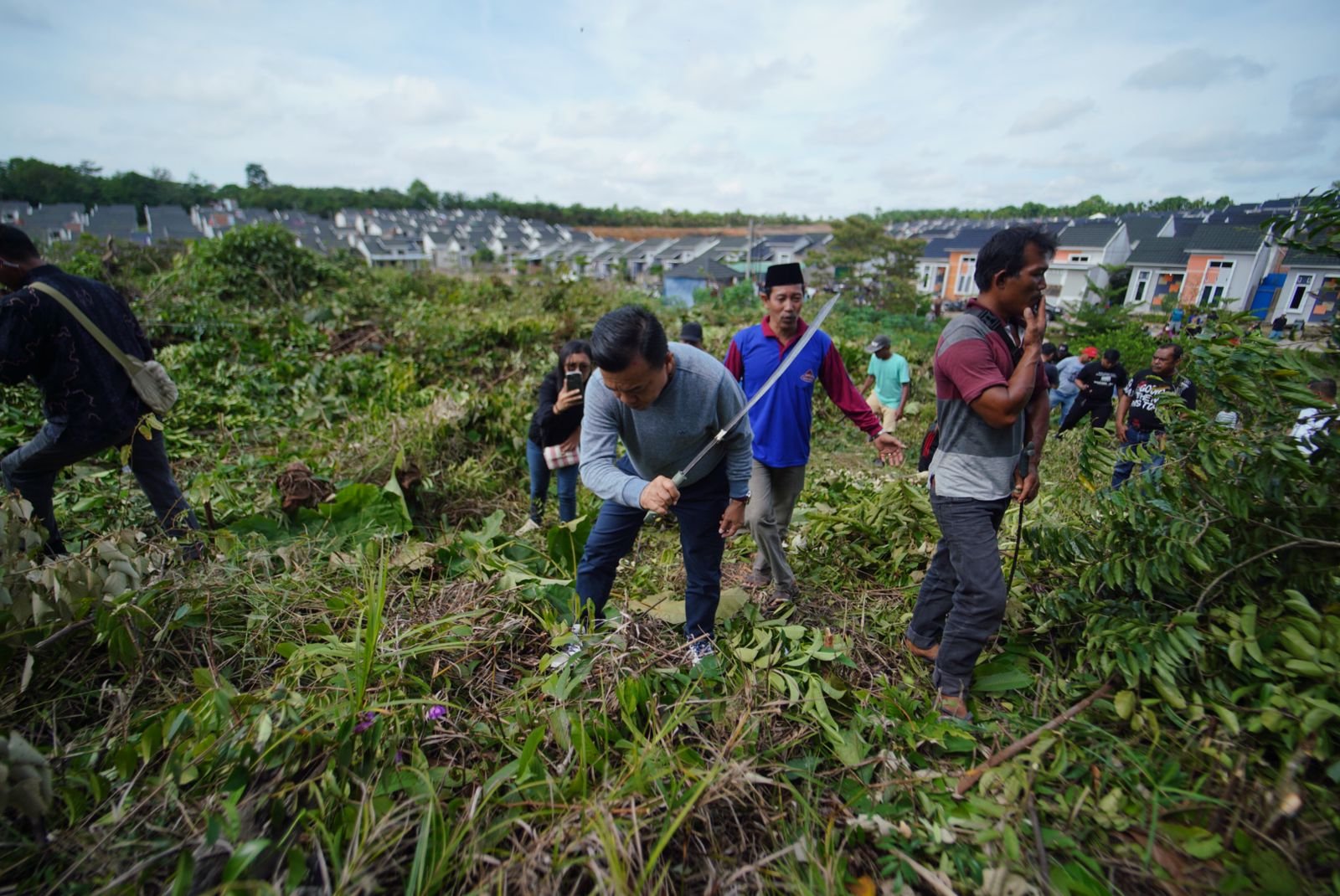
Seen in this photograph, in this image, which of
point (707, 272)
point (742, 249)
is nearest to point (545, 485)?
point (707, 272)

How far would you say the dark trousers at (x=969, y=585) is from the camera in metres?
1.92

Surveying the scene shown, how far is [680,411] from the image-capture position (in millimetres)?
2125

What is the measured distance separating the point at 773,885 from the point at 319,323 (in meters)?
8.82

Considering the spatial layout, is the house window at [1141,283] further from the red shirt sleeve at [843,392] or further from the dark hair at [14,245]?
the dark hair at [14,245]

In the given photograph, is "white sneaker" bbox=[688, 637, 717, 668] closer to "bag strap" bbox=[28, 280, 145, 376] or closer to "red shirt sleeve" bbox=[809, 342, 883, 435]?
"red shirt sleeve" bbox=[809, 342, 883, 435]

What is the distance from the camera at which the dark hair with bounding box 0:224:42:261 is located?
264cm

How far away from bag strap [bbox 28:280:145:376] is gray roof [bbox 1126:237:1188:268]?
2565 cm

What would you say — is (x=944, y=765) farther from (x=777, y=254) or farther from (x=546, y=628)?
(x=777, y=254)

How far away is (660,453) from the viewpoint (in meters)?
2.21

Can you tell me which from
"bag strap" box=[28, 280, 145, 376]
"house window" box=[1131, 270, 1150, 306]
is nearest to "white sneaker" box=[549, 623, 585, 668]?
"bag strap" box=[28, 280, 145, 376]

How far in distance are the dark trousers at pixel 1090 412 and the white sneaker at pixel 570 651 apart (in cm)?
571

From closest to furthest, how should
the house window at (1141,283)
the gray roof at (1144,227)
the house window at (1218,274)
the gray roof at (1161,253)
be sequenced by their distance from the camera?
1. the house window at (1218,274)
2. the gray roof at (1161,253)
3. the house window at (1141,283)
4. the gray roof at (1144,227)

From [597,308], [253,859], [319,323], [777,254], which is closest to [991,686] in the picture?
[253,859]

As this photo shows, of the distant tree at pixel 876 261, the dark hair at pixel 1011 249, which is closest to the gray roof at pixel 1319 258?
the dark hair at pixel 1011 249
